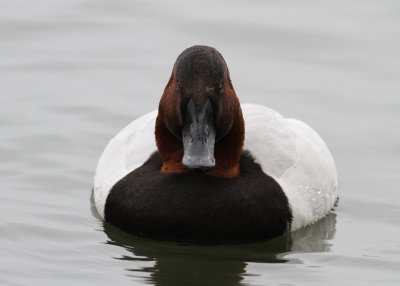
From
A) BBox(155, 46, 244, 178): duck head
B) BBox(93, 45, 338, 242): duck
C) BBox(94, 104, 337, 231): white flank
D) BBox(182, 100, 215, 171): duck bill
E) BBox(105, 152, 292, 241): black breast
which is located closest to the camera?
BBox(182, 100, 215, 171): duck bill

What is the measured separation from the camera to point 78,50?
13.5 metres

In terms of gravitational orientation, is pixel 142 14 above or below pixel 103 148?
above

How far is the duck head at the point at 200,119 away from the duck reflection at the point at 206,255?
587mm

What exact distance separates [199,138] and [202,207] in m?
0.58

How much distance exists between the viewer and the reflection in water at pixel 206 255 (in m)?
8.53

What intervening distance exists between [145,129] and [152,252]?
1.42 meters

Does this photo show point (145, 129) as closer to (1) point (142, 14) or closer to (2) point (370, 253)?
(2) point (370, 253)

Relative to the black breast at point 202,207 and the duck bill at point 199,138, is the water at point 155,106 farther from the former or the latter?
the duck bill at point 199,138

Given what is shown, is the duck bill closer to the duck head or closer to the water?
the duck head

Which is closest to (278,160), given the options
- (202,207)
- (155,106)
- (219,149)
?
(219,149)

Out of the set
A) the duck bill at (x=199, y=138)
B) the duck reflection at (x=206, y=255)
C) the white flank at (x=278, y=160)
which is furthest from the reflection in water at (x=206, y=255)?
the duck bill at (x=199, y=138)

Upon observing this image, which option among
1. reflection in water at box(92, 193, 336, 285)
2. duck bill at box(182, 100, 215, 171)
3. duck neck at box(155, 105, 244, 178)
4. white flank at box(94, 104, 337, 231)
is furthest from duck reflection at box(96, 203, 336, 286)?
duck bill at box(182, 100, 215, 171)

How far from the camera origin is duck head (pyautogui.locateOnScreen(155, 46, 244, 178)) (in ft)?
28.7

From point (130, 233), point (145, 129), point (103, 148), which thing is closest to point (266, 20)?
point (103, 148)
